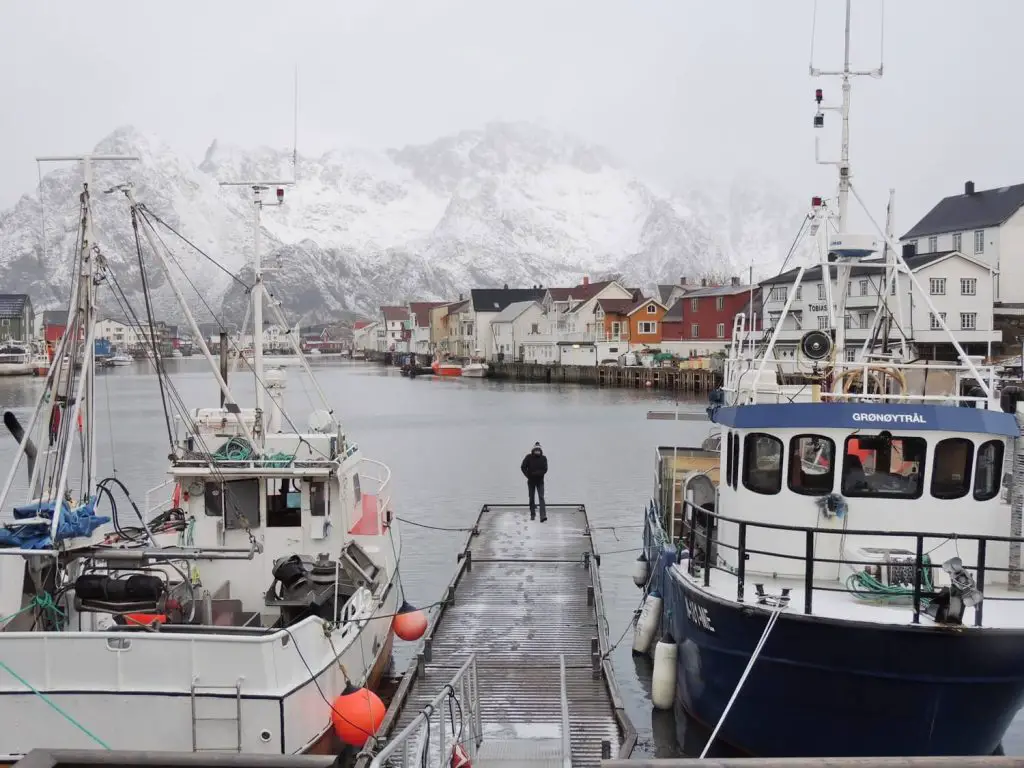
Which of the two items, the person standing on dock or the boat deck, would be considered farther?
the person standing on dock

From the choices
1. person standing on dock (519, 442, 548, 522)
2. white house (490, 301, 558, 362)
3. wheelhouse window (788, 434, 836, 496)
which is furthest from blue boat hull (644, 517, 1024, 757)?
white house (490, 301, 558, 362)

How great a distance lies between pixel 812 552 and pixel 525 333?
108 metres

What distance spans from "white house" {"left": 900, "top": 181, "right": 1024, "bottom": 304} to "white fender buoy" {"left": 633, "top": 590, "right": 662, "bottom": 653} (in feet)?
185

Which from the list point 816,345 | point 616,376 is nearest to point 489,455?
point 816,345

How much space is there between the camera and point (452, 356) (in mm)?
141125

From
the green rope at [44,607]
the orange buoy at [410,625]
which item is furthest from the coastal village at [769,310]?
the green rope at [44,607]

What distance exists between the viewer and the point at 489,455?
147 feet

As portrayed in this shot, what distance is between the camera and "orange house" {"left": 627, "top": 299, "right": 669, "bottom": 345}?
101 metres

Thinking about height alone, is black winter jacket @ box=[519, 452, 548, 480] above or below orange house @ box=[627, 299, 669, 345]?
below

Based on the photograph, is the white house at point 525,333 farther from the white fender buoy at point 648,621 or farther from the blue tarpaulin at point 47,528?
the blue tarpaulin at point 47,528

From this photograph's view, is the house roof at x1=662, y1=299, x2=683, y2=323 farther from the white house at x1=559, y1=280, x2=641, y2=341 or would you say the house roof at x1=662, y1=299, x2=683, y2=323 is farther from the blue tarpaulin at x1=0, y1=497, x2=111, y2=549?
the blue tarpaulin at x1=0, y1=497, x2=111, y2=549

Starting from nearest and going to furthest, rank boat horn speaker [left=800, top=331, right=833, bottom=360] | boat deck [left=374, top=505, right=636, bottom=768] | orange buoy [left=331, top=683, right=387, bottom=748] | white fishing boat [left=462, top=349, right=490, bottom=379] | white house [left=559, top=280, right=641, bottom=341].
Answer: orange buoy [left=331, top=683, right=387, bottom=748] → boat deck [left=374, top=505, right=636, bottom=768] → boat horn speaker [left=800, top=331, right=833, bottom=360] → white house [left=559, top=280, right=641, bottom=341] → white fishing boat [left=462, top=349, right=490, bottom=379]

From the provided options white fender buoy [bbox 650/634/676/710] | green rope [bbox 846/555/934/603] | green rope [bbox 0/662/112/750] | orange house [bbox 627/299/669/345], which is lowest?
white fender buoy [bbox 650/634/676/710]

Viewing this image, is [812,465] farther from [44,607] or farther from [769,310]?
[769,310]
